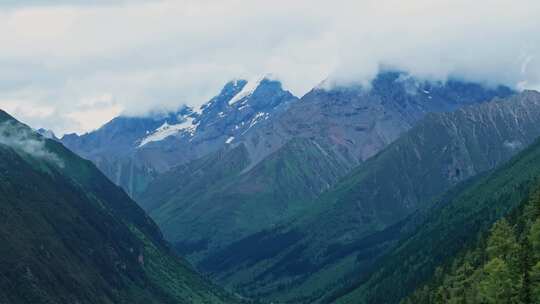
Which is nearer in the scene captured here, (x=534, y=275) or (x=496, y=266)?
(x=534, y=275)

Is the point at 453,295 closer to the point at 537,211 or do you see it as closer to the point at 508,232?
the point at 508,232

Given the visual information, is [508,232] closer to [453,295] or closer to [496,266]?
[453,295]

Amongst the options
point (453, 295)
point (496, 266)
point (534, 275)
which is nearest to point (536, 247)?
point (496, 266)

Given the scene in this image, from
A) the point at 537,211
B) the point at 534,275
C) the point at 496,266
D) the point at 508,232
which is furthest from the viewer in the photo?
the point at 508,232

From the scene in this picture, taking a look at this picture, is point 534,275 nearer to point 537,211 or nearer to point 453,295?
point 537,211

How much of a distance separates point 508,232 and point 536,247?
32267 millimetres

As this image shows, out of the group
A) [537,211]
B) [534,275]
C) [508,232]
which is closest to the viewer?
[534,275]

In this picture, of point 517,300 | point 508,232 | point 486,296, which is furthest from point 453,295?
point 517,300

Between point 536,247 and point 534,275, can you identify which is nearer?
point 534,275

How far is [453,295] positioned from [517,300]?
5723 centimetres

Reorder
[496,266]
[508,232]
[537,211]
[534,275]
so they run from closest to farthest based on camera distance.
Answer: [534,275], [496,266], [537,211], [508,232]

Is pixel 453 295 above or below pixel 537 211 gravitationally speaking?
below

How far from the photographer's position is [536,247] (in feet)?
537

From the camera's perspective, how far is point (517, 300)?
Answer: 141000 mm
